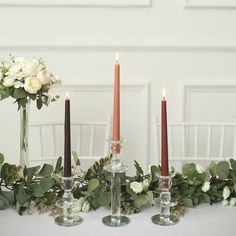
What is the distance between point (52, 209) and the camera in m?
1.10

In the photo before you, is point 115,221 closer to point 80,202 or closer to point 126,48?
point 80,202

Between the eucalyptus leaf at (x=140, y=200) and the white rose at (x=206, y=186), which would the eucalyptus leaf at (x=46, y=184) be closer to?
the eucalyptus leaf at (x=140, y=200)

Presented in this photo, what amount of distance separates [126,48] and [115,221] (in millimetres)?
1419

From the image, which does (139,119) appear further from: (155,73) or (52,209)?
(52,209)

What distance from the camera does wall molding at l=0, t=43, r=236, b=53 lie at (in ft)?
7.50

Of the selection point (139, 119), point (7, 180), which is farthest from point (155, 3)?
point (7, 180)

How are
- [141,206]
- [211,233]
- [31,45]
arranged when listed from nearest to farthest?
[211,233] → [141,206] → [31,45]

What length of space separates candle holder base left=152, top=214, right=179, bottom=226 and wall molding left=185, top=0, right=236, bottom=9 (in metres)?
1.48

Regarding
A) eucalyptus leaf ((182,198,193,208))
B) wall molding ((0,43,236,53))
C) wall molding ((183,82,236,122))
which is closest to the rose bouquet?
eucalyptus leaf ((182,198,193,208))

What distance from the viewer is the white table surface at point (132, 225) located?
100 centimetres

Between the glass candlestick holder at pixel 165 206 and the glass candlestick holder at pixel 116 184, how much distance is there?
3.0 inches

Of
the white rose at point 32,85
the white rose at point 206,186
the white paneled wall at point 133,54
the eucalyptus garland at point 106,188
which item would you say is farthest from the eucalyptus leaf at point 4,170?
the white paneled wall at point 133,54

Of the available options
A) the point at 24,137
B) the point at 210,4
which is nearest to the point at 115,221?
the point at 24,137

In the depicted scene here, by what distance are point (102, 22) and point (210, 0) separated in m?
0.56
